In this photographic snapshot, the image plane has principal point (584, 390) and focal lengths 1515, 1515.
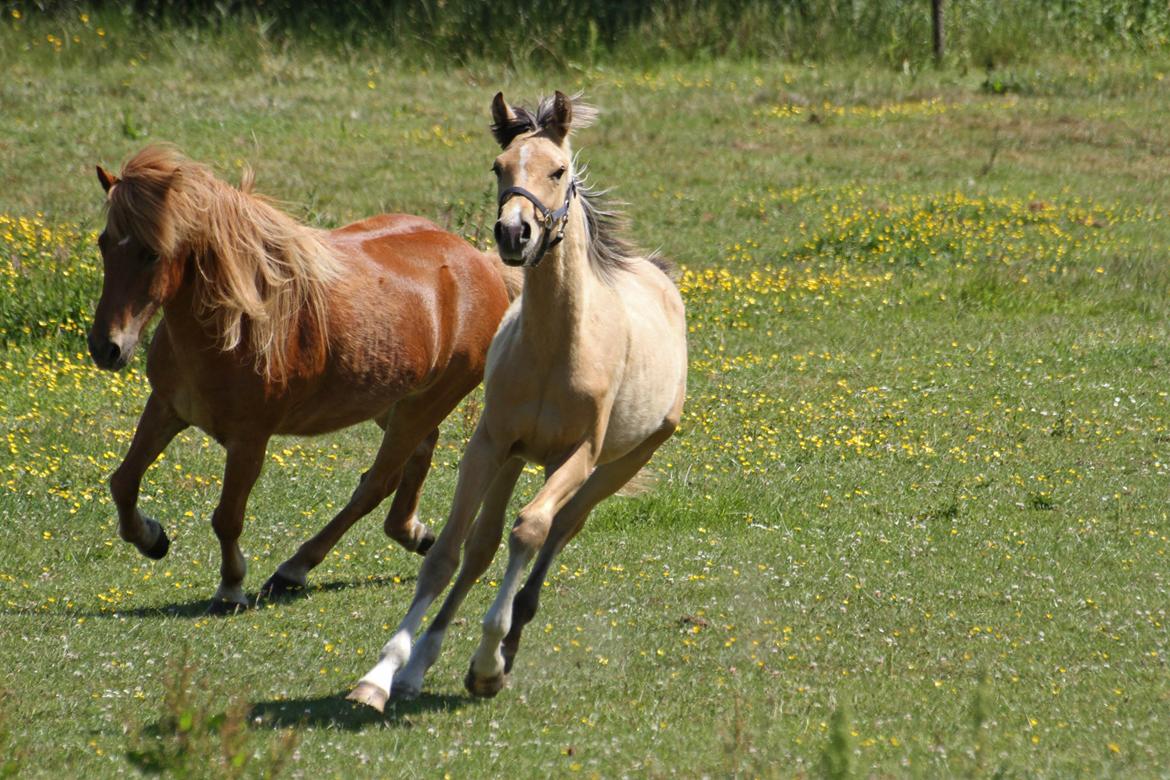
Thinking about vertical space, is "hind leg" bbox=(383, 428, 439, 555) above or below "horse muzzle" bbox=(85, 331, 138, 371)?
below

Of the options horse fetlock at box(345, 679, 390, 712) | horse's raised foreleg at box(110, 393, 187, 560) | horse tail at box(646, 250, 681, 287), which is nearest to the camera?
horse fetlock at box(345, 679, 390, 712)

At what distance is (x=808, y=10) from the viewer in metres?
25.1

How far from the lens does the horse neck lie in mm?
6102

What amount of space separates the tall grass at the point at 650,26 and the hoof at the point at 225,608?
1644 centimetres

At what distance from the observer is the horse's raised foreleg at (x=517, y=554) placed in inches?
238

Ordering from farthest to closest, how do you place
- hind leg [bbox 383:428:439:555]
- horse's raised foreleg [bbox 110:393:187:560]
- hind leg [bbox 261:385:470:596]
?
1. hind leg [bbox 383:428:439:555]
2. hind leg [bbox 261:385:470:596]
3. horse's raised foreleg [bbox 110:393:187:560]

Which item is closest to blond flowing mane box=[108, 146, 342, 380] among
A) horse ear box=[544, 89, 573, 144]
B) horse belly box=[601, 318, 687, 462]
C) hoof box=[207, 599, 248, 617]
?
hoof box=[207, 599, 248, 617]

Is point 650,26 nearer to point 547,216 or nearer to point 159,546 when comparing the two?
point 159,546

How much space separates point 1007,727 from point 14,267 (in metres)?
9.57

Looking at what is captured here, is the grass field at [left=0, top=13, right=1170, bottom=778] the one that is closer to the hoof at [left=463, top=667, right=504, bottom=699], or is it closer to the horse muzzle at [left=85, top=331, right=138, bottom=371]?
the hoof at [left=463, top=667, right=504, bottom=699]

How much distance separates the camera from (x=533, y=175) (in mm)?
5793

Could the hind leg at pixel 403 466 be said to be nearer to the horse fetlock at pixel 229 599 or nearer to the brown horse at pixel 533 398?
the horse fetlock at pixel 229 599

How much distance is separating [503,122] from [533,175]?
0.50 metres

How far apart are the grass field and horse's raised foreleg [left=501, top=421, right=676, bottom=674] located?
0.86 feet
